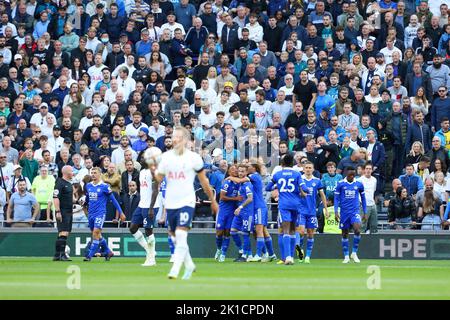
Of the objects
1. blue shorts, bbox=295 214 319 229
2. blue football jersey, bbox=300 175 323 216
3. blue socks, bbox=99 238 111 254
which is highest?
blue football jersey, bbox=300 175 323 216

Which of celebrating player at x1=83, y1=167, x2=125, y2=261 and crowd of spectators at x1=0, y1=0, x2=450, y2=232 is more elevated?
crowd of spectators at x1=0, y1=0, x2=450, y2=232

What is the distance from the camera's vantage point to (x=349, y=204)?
26500 mm

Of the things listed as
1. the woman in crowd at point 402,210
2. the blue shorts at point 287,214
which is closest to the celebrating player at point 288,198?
the blue shorts at point 287,214

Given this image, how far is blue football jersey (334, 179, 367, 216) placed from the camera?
86.9 ft

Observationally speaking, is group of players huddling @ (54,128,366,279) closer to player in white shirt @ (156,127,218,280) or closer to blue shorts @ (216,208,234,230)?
blue shorts @ (216,208,234,230)

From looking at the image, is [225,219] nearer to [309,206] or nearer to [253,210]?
[253,210]

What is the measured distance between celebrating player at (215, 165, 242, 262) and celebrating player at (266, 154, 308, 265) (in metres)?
2.03

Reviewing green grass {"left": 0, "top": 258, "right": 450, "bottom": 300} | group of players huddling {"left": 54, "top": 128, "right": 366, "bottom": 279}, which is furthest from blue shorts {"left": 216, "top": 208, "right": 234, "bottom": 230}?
green grass {"left": 0, "top": 258, "right": 450, "bottom": 300}

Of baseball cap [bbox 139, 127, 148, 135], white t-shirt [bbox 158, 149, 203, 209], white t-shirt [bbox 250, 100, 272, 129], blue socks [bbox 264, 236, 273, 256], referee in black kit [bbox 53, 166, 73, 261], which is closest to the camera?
white t-shirt [bbox 158, 149, 203, 209]

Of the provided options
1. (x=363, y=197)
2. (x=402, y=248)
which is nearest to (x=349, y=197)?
(x=363, y=197)
